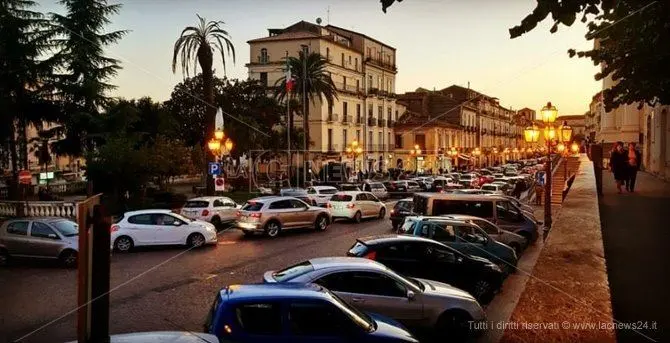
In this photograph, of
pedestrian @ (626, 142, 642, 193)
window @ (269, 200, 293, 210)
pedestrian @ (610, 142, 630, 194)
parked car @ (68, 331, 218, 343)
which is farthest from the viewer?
window @ (269, 200, 293, 210)

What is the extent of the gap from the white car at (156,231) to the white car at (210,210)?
452cm

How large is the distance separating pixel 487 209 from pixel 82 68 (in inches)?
1048

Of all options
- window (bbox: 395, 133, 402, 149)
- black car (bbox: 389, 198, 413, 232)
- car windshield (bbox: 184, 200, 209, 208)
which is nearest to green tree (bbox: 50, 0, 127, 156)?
car windshield (bbox: 184, 200, 209, 208)

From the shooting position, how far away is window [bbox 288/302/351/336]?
23.2 feet

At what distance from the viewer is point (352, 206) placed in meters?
26.7

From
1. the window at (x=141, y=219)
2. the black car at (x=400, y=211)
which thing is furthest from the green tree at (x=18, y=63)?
the black car at (x=400, y=211)

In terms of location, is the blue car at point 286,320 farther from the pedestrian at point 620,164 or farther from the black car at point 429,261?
the pedestrian at point 620,164

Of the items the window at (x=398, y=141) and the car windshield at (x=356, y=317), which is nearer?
the car windshield at (x=356, y=317)

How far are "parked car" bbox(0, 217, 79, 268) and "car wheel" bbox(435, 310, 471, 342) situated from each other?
11164 millimetres

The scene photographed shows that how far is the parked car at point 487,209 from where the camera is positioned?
19.3 m

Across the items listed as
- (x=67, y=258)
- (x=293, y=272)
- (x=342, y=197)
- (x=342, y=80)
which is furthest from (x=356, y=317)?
(x=342, y=80)

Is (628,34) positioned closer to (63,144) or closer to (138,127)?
(63,144)

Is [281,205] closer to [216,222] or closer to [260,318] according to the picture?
[216,222]

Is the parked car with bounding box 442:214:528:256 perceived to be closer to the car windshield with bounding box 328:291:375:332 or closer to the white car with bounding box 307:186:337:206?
the car windshield with bounding box 328:291:375:332
